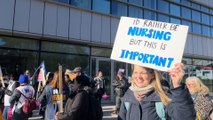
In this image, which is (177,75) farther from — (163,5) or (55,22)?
(163,5)

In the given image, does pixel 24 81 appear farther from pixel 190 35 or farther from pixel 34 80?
pixel 190 35

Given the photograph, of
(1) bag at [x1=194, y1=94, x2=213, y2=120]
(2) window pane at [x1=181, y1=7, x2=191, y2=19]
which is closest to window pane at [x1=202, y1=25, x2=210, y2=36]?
(2) window pane at [x1=181, y1=7, x2=191, y2=19]

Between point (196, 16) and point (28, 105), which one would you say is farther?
point (196, 16)

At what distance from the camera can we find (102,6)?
15727 mm

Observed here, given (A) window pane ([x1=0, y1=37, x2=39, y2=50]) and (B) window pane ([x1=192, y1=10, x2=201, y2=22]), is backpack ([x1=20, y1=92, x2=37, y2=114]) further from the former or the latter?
(B) window pane ([x1=192, y1=10, x2=201, y2=22])

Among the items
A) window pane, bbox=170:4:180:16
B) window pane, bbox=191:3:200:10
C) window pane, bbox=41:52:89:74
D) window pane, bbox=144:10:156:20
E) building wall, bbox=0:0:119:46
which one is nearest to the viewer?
building wall, bbox=0:0:119:46

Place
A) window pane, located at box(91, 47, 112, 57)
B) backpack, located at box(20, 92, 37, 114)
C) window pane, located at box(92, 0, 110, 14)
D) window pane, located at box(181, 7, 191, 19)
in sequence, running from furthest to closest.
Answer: window pane, located at box(181, 7, 191, 19) → window pane, located at box(91, 47, 112, 57) → window pane, located at box(92, 0, 110, 14) → backpack, located at box(20, 92, 37, 114)

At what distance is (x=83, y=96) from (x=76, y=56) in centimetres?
1077

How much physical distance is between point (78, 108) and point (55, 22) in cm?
1001

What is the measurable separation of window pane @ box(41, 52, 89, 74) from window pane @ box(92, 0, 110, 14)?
8.76 ft

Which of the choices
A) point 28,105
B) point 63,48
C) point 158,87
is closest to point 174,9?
point 63,48

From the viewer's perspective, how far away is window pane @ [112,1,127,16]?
1637cm

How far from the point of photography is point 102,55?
15961mm

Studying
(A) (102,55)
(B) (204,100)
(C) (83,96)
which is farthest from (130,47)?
(A) (102,55)
